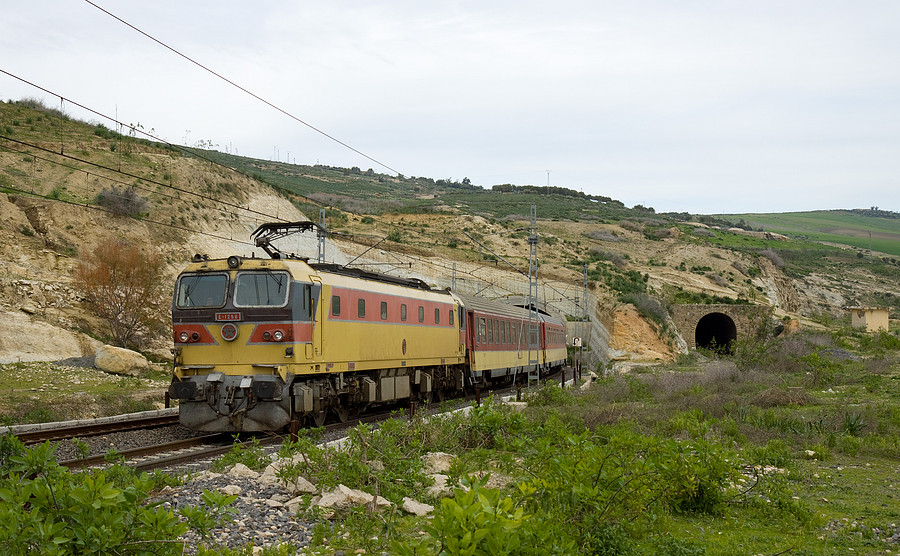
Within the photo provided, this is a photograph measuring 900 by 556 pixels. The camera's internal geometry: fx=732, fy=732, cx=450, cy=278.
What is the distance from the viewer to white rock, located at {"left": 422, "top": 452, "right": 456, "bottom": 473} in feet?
34.8

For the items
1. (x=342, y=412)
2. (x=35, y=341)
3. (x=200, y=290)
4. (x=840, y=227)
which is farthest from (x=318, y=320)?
(x=840, y=227)

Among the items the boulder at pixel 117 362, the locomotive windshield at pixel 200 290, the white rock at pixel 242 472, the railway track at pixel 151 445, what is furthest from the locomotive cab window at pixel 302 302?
the boulder at pixel 117 362

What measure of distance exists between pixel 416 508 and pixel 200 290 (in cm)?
860

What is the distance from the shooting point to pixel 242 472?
387 inches

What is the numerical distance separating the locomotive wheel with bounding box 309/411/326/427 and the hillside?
30.1 ft

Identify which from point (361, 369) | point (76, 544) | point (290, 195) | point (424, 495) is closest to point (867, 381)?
point (361, 369)

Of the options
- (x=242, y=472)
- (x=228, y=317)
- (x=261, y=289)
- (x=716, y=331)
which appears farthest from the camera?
(x=716, y=331)

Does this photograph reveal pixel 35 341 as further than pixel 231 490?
Yes

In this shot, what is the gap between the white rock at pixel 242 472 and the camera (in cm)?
970

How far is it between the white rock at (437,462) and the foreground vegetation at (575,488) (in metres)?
0.30

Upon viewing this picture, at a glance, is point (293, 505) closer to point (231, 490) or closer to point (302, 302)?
point (231, 490)

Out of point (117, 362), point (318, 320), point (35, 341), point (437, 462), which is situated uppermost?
point (318, 320)

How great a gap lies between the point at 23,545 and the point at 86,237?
114 ft

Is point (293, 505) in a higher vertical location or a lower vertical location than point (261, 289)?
lower
